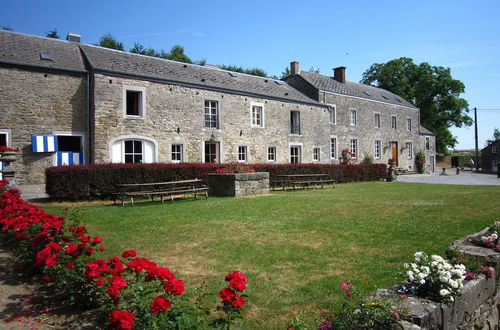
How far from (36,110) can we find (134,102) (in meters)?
4.33

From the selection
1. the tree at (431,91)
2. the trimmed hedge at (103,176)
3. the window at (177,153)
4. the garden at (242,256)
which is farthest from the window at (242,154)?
the tree at (431,91)

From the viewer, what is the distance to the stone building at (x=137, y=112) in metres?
14.3

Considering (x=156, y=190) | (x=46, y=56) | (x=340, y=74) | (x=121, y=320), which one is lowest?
(x=121, y=320)

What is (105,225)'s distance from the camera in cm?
723

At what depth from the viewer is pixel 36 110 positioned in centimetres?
1438

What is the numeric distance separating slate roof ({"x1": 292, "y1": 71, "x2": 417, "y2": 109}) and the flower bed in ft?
78.7

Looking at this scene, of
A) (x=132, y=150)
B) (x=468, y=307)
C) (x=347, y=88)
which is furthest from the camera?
(x=347, y=88)

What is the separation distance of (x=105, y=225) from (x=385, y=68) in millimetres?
46898

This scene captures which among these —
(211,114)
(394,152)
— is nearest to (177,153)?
(211,114)

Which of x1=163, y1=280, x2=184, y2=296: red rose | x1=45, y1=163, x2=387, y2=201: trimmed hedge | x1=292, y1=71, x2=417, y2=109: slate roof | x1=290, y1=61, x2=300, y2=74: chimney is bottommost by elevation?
x1=163, y1=280, x2=184, y2=296: red rose

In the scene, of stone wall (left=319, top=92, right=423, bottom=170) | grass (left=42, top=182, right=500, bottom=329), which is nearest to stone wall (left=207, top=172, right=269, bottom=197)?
grass (left=42, top=182, right=500, bottom=329)

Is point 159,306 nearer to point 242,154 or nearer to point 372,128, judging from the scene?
point 242,154

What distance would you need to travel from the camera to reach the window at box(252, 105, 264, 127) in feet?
69.1

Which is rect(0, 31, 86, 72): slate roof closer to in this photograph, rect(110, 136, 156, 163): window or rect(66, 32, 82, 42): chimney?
rect(66, 32, 82, 42): chimney
